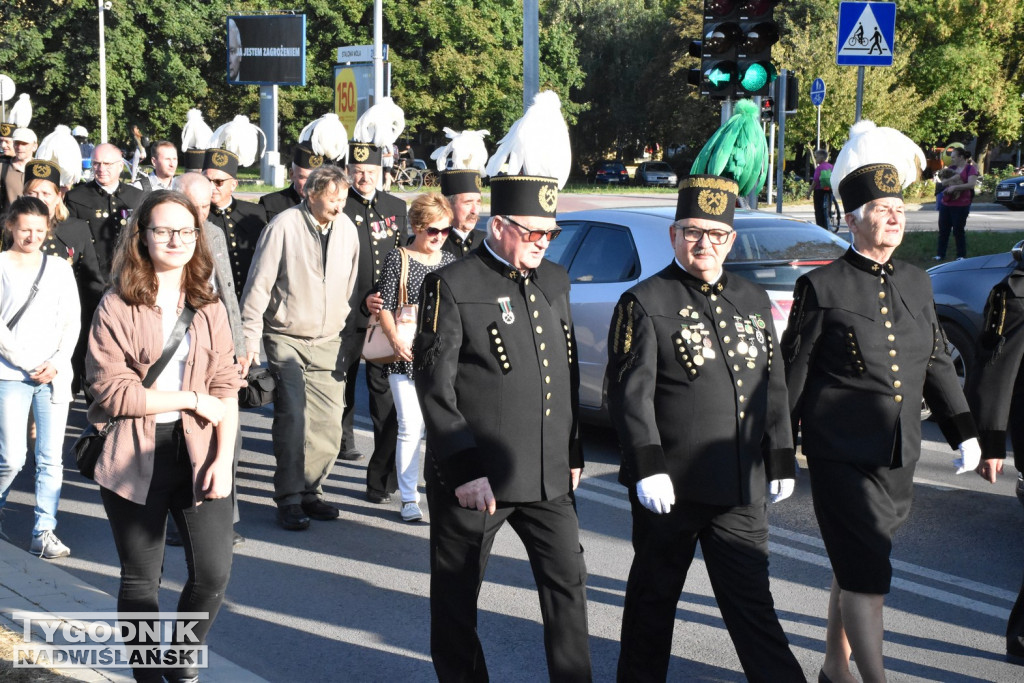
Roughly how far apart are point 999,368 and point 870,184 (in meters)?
0.90

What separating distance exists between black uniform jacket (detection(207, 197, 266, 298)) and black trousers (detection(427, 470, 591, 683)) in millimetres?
4416

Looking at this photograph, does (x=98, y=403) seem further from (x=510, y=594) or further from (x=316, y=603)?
(x=510, y=594)

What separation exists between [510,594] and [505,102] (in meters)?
54.4

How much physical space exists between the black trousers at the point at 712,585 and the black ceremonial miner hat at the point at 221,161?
4.74 m

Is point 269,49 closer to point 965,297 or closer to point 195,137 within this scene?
point 195,137

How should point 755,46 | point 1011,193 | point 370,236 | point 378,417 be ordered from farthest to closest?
point 1011,193
point 755,46
point 370,236
point 378,417

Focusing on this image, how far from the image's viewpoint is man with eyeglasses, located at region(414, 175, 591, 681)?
3.97 m

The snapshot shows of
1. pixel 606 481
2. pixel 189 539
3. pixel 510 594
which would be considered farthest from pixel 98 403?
pixel 606 481

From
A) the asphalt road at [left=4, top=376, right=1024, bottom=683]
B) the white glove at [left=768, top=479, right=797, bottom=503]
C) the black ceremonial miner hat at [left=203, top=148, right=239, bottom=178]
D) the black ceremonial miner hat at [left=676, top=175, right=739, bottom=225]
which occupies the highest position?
the black ceremonial miner hat at [left=203, top=148, right=239, bottom=178]

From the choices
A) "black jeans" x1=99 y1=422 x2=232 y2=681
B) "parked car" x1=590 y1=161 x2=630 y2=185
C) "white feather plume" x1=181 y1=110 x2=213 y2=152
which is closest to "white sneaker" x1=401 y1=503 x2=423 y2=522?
"black jeans" x1=99 y1=422 x2=232 y2=681

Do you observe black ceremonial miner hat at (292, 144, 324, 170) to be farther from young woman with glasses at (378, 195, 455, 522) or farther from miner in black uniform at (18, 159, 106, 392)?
young woman with glasses at (378, 195, 455, 522)

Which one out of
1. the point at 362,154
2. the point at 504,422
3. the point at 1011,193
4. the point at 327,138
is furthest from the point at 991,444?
the point at 1011,193

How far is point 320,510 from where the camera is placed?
704 centimetres

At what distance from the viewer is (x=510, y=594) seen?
18.8 ft
